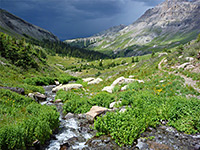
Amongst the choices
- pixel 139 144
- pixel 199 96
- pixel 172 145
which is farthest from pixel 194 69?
pixel 139 144

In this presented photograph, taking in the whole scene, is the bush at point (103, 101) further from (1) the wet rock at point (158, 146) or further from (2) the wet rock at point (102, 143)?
(1) the wet rock at point (158, 146)

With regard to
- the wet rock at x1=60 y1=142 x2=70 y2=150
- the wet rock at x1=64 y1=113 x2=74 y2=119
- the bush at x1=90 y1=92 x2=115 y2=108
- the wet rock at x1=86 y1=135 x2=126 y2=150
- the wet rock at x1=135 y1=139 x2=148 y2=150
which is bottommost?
the wet rock at x1=60 y1=142 x2=70 y2=150

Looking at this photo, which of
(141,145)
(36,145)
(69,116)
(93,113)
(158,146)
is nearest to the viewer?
(158,146)

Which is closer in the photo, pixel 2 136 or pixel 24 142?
pixel 2 136

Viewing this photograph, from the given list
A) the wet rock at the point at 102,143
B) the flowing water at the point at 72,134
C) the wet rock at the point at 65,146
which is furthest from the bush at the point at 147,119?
the wet rock at the point at 65,146

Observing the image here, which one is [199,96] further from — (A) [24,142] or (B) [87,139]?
(A) [24,142]

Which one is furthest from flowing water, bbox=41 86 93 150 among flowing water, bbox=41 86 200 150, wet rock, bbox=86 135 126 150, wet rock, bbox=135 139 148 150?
wet rock, bbox=135 139 148 150

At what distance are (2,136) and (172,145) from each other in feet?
32.3

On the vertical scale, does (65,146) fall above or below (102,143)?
below

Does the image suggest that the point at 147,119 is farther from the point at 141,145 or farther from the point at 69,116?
the point at 69,116

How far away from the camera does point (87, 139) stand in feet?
30.1

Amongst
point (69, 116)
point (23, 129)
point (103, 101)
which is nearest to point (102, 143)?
point (23, 129)

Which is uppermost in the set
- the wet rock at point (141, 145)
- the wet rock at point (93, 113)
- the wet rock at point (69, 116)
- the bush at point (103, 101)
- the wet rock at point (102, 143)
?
the bush at point (103, 101)

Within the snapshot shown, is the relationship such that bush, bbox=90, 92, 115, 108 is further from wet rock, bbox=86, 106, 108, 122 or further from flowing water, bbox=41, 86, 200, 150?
flowing water, bbox=41, 86, 200, 150
